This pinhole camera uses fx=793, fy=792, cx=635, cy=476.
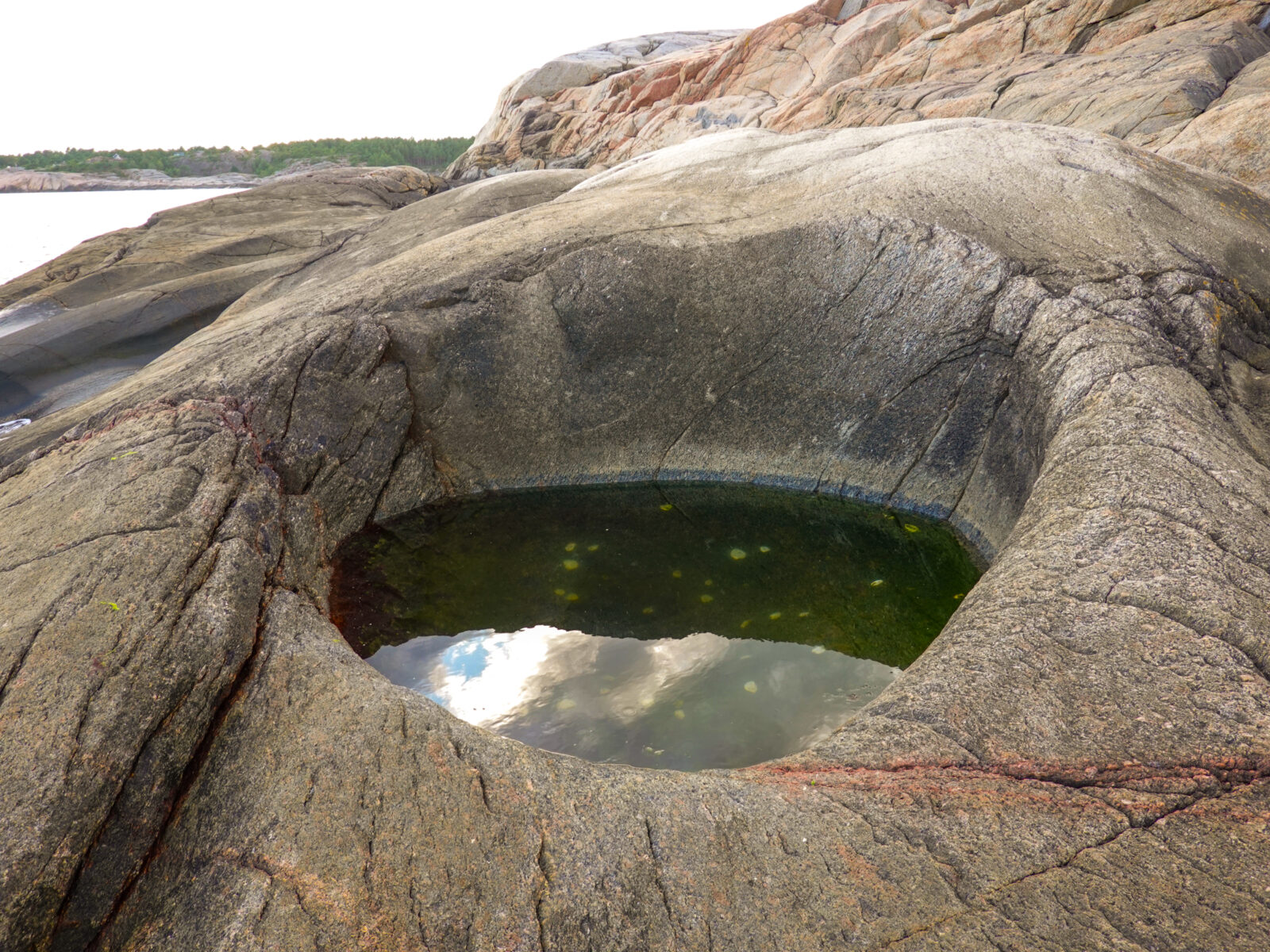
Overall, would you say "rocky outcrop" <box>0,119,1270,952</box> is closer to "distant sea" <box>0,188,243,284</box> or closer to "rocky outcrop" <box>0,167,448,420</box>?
"rocky outcrop" <box>0,167,448,420</box>

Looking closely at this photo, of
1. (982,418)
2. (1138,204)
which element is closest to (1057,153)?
(1138,204)

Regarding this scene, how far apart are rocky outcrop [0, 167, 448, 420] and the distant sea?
1.82 metres

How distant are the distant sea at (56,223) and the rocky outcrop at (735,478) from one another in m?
13.3

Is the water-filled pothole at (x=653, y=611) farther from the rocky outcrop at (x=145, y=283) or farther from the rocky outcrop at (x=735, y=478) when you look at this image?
the rocky outcrop at (x=145, y=283)

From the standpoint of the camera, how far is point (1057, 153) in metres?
6.47

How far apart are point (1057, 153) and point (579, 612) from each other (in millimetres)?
5348

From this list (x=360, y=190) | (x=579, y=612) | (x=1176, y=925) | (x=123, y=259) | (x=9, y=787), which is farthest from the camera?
(x=360, y=190)

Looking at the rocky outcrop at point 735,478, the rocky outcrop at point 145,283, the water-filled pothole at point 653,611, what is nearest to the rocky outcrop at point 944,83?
the rocky outcrop at point 735,478

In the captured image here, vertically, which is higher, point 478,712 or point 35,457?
point 35,457

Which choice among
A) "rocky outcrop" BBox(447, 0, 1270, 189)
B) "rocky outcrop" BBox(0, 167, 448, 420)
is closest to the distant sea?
"rocky outcrop" BBox(0, 167, 448, 420)

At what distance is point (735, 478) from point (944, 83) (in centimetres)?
1266

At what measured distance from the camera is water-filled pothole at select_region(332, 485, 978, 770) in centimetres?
416

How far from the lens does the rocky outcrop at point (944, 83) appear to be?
977 centimetres

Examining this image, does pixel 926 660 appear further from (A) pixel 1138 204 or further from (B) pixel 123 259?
(B) pixel 123 259
